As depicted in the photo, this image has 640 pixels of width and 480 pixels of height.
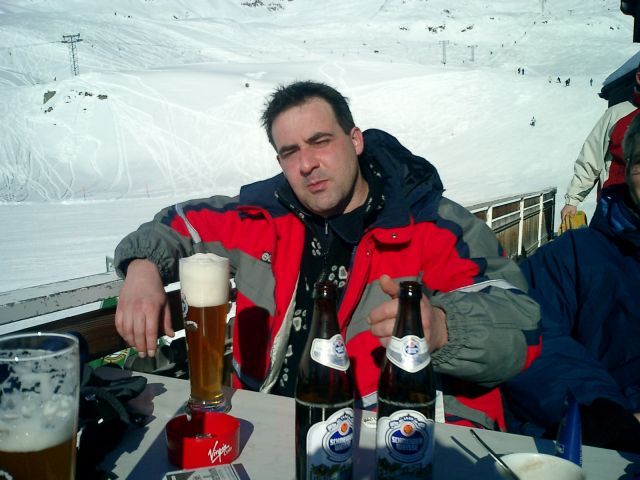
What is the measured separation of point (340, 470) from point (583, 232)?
63.6 inches

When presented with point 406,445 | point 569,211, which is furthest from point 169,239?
point 569,211

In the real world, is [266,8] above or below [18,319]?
above

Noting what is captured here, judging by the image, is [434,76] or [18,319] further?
[434,76]

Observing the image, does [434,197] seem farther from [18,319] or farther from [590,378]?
[18,319]

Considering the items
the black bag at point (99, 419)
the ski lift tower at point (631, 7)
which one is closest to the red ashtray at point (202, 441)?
the black bag at point (99, 419)

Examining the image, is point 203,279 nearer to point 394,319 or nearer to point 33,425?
point 394,319

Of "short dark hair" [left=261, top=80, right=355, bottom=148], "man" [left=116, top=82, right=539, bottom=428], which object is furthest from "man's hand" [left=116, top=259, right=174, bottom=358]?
"short dark hair" [left=261, top=80, right=355, bottom=148]

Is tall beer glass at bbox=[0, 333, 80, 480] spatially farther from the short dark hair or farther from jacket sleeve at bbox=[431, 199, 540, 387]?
the short dark hair

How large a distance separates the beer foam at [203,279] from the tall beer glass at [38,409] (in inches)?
24.3

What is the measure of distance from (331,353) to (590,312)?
1.41 meters

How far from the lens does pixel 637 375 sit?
7.10 ft

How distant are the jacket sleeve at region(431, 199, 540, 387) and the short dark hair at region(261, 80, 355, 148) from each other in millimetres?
1002

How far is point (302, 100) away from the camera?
→ 2.47 m

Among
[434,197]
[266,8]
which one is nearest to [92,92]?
[434,197]
